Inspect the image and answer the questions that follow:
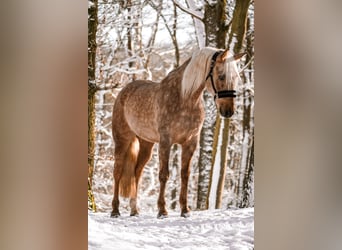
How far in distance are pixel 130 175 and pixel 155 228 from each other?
26cm

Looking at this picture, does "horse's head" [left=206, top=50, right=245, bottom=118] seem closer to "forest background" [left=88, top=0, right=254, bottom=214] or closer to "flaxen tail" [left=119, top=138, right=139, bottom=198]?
"forest background" [left=88, top=0, right=254, bottom=214]

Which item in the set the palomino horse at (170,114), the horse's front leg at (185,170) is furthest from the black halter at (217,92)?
the horse's front leg at (185,170)

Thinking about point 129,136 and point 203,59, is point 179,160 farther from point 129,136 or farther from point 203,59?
point 203,59

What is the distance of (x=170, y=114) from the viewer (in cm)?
174

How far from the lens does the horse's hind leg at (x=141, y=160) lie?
173 centimetres

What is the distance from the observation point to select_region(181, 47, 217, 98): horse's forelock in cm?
173

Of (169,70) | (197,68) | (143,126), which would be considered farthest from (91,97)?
(197,68)

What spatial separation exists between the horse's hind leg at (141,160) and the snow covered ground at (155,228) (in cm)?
4

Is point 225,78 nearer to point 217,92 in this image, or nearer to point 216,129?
point 217,92

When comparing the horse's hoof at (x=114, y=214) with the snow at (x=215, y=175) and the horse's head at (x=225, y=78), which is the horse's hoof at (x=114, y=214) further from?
the horse's head at (x=225, y=78)

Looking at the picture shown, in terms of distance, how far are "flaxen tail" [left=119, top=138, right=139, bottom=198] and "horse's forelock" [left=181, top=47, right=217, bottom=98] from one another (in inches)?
14.2
